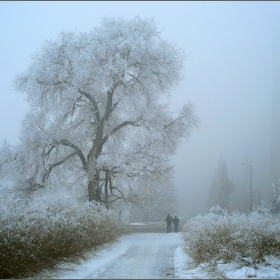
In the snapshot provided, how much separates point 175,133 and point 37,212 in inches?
454

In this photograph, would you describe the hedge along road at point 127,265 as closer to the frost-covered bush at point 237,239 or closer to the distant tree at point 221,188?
the frost-covered bush at point 237,239

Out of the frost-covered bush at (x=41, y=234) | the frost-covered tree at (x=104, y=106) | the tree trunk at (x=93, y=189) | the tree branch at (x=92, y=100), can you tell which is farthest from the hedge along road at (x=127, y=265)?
the tree branch at (x=92, y=100)

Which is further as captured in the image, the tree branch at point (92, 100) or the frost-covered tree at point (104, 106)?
the tree branch at point (92, 100)

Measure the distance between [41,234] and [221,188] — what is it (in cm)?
6206

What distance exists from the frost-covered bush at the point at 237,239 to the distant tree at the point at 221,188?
55.0m

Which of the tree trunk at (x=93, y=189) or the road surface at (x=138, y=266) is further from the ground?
the tree trunk at (x=93, y=189)

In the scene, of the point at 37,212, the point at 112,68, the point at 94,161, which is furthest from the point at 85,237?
the point at 112,68

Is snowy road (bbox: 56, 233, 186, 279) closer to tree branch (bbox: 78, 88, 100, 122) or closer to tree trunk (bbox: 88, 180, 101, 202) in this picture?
tree trunk (bbox: 88, 180, 101, 202)

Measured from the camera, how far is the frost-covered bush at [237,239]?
27.8 feet

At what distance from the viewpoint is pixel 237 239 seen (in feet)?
28.1

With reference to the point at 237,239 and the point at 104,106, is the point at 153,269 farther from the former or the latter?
the point at 104,106

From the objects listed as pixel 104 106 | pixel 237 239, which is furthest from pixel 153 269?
pixel 104 106

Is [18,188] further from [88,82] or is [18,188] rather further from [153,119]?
[153,119]

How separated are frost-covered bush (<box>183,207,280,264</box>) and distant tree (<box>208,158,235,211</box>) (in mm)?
55018
